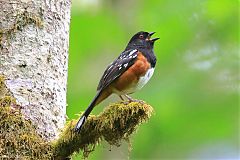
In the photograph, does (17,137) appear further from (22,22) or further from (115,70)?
(115,70)

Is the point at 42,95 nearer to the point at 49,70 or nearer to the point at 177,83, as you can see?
the point at 49,70

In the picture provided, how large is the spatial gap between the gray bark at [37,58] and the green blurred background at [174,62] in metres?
3.26

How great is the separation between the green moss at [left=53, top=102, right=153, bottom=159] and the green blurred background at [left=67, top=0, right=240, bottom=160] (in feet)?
12.0

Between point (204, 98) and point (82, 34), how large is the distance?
180cm

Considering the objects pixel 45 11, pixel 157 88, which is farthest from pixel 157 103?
pixel 45 11

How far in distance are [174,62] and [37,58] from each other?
4.14 meters

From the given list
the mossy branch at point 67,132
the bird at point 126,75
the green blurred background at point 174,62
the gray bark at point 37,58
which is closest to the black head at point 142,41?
the bird at point 126,75

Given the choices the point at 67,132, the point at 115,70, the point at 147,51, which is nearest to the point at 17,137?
the point at 67,132

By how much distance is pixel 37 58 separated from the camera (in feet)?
13.6

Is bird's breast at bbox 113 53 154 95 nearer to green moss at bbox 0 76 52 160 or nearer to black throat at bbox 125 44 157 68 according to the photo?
black throat at bbox 125 44 157 68

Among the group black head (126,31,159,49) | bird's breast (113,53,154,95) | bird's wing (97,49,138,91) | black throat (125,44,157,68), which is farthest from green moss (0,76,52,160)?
black head (126,31,159,49)

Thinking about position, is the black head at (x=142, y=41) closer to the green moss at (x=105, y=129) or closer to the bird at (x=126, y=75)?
Answer: the bird at (x=126, y=75)

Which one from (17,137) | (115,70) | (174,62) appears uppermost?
(174,62)

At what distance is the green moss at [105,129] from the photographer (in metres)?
3.65
